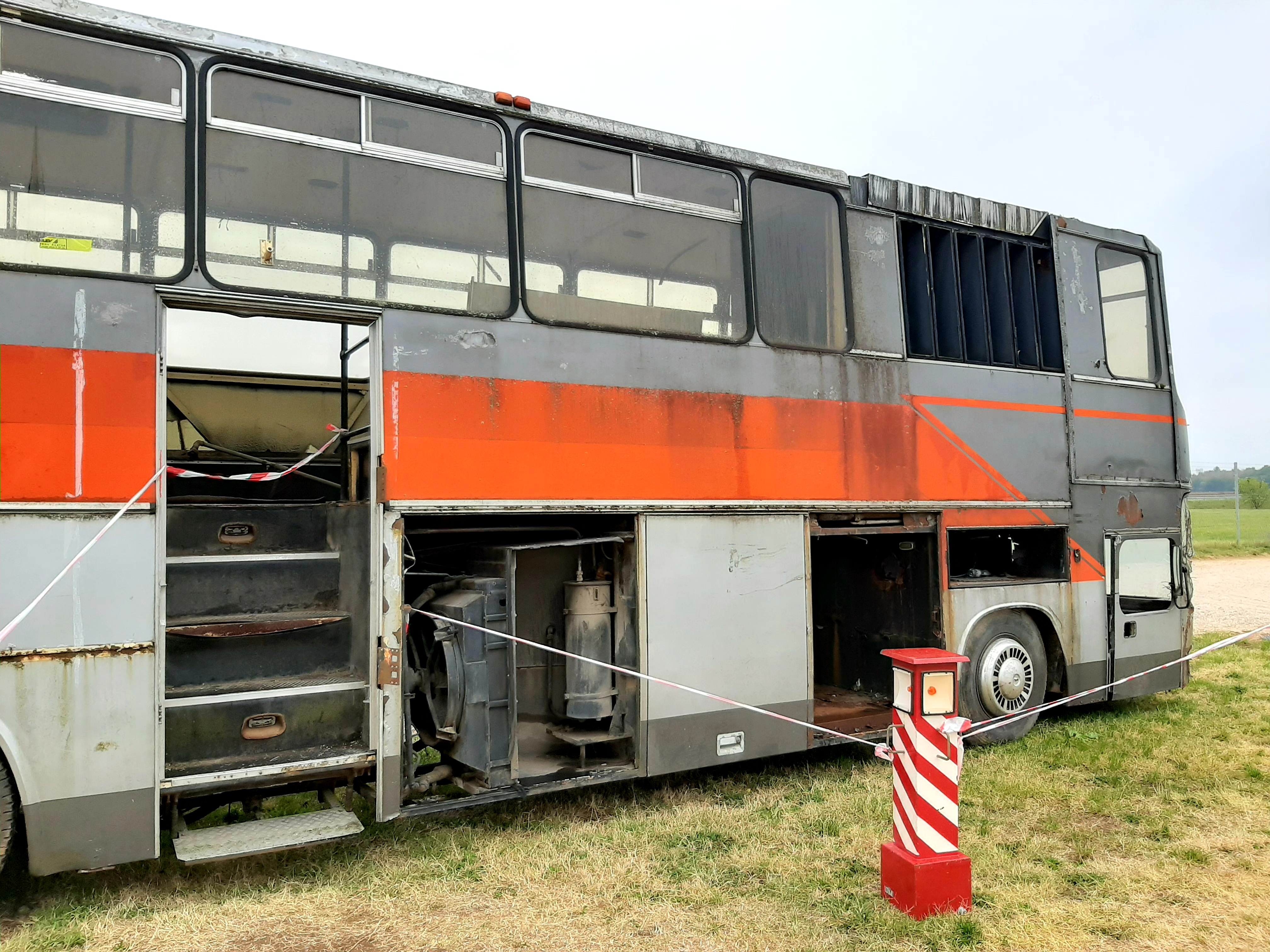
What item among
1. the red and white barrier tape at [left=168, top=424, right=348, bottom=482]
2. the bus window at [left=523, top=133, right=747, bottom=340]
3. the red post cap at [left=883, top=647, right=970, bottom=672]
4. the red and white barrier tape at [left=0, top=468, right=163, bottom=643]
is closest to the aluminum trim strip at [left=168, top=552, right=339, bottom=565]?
the red and white barrier tape at [left=168, top=424, right=348, bottom=482]

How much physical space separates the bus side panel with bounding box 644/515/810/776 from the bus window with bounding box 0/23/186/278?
111 inches

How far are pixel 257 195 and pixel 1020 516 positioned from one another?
536 cm

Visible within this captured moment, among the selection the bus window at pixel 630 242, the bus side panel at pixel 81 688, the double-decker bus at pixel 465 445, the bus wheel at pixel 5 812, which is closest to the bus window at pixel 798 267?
the double-decker bus at pixel 465 445

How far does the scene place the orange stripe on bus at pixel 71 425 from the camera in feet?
12.5

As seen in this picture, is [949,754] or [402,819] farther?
[402,819]

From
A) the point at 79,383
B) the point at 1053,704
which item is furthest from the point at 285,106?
the point at 1053,704

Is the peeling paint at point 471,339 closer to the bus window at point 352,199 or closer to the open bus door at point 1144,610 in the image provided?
the bus window at point 352,199

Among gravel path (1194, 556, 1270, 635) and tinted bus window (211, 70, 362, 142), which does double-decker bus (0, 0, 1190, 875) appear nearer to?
tinted bus window (211, 70, 362, 142)

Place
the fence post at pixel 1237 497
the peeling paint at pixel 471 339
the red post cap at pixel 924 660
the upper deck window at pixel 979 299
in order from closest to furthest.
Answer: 1. the red post cap at pixel 924 660
2. the peeling paint at pixel 471 339
3. the upper deck window at pixel 979 299
4. the fence post at pixel 1237 497

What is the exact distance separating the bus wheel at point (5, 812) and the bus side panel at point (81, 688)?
67mm

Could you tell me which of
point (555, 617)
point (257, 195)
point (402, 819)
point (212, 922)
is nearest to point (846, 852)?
point (555, 617)

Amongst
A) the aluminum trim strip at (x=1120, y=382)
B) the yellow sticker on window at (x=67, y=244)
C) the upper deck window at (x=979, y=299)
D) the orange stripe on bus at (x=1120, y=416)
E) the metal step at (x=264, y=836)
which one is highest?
the upper deck window at (x=979, y=299)

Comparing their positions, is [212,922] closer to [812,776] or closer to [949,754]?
[949,754]

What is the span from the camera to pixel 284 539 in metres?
4.82
